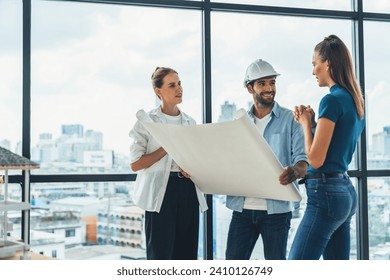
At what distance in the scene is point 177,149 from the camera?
2.16m

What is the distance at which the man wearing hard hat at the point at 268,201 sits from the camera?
2.24m

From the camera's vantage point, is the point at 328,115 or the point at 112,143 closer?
the point at 328,115

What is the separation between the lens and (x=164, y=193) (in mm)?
2354

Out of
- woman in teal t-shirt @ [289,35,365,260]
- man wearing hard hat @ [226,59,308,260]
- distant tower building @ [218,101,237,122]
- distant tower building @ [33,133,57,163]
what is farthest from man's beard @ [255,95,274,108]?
distant tower building @ [33,133,57,163]

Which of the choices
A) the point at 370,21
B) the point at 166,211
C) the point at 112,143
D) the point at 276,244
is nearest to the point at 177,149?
the point at 166,211

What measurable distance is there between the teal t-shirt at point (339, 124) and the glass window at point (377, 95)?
1.41 metres

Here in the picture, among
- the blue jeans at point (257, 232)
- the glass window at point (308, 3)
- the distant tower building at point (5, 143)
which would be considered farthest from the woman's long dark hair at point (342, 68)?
the distant tower building at point (5, 143)

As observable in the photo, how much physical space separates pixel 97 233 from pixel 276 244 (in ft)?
3.62

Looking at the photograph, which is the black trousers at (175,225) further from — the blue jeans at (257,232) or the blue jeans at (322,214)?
the blue jeans at (322,214)

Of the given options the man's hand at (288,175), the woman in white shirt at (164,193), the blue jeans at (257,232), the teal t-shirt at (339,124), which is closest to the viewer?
the teal t-shirt at (339,124)

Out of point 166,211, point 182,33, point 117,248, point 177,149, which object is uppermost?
point 182,33

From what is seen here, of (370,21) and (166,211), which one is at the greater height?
(370,21)
